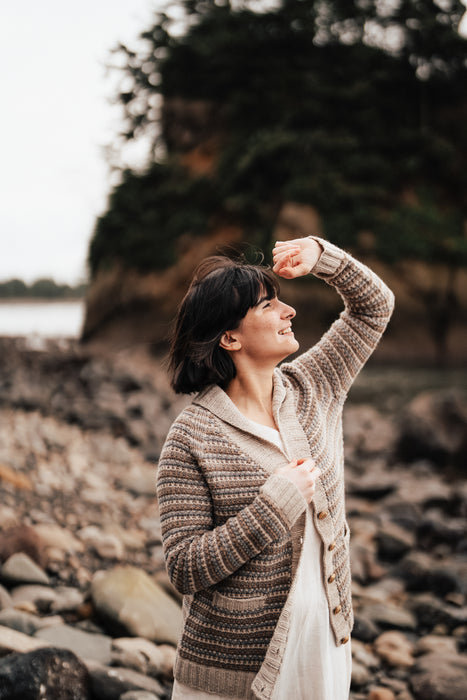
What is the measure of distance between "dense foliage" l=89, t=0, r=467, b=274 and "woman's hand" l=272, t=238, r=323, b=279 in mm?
13931

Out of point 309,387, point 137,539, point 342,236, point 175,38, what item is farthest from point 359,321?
point 175,38

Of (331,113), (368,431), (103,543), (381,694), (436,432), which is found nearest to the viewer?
(381,694)

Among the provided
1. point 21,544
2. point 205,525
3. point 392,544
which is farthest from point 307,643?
point 392,544

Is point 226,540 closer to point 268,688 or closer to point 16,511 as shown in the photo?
point 268,688

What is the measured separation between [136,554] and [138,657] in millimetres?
1824

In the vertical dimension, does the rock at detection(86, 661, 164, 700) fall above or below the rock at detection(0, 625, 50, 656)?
below

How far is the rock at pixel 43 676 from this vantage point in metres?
2.50

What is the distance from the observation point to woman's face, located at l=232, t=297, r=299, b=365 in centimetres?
200

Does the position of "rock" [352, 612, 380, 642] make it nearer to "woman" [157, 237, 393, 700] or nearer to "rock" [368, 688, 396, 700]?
"rock" [368, 688, 396, 700]

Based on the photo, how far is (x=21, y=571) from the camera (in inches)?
160

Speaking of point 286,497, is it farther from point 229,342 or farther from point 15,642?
point 15,642

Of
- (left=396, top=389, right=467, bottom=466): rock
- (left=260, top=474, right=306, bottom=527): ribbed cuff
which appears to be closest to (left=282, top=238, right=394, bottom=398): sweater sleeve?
(left=260, top=474, right=306, bottom=527): ribbed cuff

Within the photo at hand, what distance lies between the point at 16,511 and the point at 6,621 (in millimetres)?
1915

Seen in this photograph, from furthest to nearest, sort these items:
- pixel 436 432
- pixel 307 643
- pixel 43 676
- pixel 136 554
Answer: pixel 436 432, pixel 136 554, pixel 43 676, pixel 307 643
